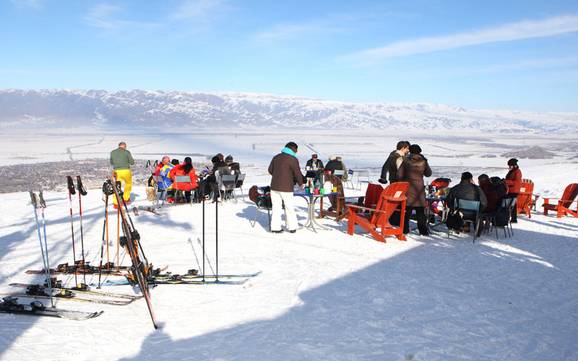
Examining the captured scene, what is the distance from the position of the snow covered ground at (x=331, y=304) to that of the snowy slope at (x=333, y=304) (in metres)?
0.01

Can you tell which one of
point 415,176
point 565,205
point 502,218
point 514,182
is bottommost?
point 565,205

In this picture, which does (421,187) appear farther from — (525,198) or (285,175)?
(525,198)

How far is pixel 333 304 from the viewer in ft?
15.4

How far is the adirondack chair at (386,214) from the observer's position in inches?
287

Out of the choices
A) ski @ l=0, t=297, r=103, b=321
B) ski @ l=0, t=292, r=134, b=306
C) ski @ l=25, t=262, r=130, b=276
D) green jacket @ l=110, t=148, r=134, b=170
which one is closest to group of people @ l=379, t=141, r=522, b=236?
ski @ l=25, t=262, r=130, b=276

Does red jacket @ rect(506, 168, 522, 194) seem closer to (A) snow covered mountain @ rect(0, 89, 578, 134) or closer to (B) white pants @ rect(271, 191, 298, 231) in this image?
(B) white pants @ rect(271, 191, 298, 231)

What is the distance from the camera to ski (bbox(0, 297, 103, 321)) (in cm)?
433

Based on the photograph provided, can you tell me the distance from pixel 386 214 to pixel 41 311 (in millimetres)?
4763

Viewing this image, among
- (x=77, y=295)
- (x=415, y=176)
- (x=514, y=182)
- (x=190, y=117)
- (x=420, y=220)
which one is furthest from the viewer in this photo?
(x=190, y=117)

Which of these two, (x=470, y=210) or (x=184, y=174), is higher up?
(x=184, y=174)

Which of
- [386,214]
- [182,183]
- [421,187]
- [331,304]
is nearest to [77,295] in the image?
[331,304]

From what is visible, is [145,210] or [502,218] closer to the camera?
[502,218]

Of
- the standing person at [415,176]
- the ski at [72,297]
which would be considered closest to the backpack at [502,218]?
the standing person at [415,176]

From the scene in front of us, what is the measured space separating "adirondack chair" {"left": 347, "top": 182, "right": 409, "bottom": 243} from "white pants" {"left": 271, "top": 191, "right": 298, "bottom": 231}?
91 centimetres
